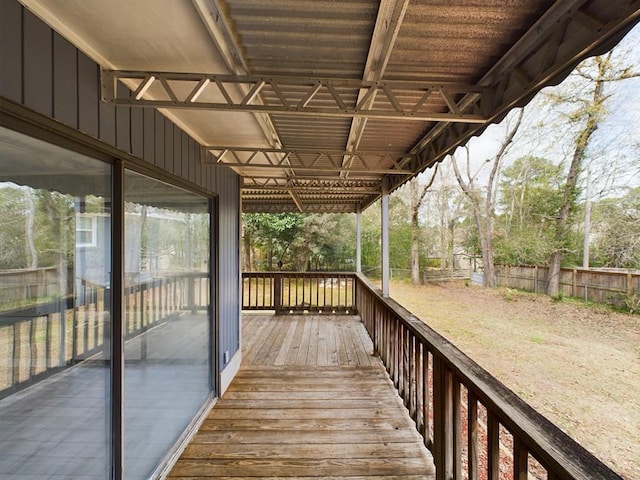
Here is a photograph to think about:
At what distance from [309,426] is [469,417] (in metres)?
1.60

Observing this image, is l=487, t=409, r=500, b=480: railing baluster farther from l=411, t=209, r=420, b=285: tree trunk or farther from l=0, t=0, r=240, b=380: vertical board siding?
l=411, t=209, r=420, b=285: tree trunk

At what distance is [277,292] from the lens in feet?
23.6

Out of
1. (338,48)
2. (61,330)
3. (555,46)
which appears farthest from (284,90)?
(61,330)

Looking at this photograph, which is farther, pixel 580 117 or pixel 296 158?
pixel 580 117

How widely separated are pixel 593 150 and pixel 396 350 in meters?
10.6

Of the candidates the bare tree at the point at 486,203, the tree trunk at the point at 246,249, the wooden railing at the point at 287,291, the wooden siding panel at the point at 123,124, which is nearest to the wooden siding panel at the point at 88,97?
the wooden siding panel at the point at 123,124

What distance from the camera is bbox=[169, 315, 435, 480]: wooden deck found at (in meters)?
2.20

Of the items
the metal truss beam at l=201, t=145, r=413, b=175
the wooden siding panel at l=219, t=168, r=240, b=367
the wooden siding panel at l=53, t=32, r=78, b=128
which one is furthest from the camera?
the wooden siding panel at l=219, t=168, r=240, b=367

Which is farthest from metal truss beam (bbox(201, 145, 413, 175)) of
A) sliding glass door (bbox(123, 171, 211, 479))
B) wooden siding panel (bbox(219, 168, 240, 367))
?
sliding glass door (bbox(123, 171, 211, 479))

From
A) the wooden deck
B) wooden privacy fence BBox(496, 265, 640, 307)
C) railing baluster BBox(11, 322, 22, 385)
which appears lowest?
the wooden deck

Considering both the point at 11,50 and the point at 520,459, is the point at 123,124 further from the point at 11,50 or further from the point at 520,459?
the point at 520,459

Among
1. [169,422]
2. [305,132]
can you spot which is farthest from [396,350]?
[305,132]

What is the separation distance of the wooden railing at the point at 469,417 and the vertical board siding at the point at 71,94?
2.22m

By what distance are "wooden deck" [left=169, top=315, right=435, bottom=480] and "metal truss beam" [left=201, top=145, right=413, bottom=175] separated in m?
2.43
